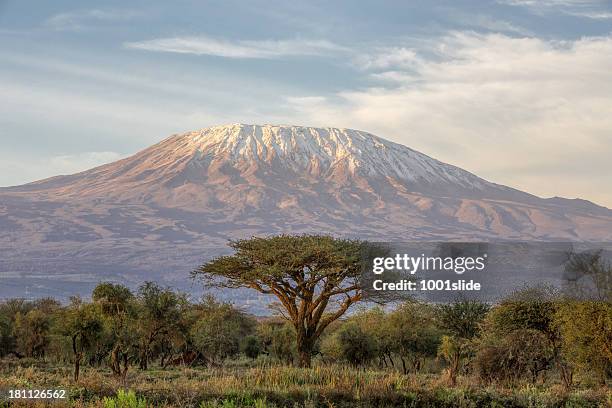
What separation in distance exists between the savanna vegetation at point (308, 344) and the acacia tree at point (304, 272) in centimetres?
8

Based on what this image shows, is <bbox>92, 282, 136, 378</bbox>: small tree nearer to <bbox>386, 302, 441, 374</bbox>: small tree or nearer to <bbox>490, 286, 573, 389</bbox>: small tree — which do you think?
<bbox>386, 302, 441, 374</bbox>: small tree

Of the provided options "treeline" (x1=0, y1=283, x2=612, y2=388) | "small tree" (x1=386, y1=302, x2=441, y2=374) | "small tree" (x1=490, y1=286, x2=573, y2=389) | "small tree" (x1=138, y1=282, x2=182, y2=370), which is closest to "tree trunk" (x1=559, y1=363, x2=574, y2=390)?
"treeline" (x1=0, y1=283, x2=612, y2=388)

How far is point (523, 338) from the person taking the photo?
39.1m

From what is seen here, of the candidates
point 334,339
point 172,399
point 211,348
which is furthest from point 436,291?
point 172,399

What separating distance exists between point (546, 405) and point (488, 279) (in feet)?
67.8

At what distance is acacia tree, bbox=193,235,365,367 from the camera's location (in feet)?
149

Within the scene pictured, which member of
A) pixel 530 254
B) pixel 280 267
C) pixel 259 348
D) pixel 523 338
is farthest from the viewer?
pixel 259 348

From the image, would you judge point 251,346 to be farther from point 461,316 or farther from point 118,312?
point 461,316

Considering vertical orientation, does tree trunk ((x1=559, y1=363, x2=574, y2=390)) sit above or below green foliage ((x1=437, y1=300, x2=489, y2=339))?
below

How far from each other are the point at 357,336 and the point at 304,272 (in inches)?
493

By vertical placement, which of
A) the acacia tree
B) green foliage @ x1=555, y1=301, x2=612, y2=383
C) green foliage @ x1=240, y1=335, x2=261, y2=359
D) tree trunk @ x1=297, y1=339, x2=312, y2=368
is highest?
Answer: the acacia tree

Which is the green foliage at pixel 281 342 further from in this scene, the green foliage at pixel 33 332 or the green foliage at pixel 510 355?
the green foliage at pixel 510 355

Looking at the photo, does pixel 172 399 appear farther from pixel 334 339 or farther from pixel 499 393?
pixel 334 339

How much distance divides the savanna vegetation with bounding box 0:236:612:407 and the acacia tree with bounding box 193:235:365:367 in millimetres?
81
